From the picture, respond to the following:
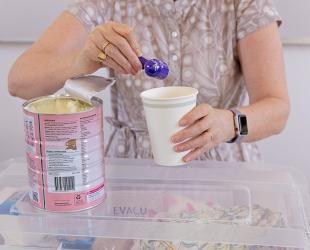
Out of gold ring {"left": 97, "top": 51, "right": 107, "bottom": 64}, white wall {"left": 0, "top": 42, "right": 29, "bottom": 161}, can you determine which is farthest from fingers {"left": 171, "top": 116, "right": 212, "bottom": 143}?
white wall {"left": 0, "top": 42, "right": 29, "bottom": 161}

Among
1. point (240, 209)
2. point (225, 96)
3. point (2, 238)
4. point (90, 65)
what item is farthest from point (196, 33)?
point (2, 238)

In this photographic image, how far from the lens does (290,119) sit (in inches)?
65.4

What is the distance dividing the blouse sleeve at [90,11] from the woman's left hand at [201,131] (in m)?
0.42

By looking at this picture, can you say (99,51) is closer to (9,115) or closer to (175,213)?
(175,213)

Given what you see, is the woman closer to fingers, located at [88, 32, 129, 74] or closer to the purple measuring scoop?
fingers, located at [88, 32, 129, 74]

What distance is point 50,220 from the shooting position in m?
0.75

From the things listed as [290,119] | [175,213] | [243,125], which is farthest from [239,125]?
[290,119]

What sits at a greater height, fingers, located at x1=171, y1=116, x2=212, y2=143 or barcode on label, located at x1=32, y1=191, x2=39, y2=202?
fingers, located at x1=171, y1=116, x2=212, y2=143

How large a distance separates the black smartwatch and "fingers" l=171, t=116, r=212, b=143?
0.10 m

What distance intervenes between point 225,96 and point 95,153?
1.73ft

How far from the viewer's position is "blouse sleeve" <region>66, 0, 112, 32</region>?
1.16m

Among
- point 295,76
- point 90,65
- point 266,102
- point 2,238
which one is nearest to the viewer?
point 2,238

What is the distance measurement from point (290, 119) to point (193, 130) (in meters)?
0.93

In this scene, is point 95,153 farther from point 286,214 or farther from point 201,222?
point 286,214
